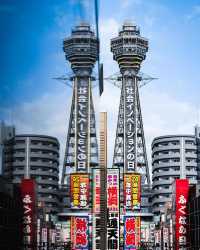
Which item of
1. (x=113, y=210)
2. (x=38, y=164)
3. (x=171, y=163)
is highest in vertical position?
(x=171, y=163)

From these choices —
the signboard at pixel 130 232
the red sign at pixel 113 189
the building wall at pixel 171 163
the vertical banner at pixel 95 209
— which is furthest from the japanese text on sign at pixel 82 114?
the red sign at pixel 113 189

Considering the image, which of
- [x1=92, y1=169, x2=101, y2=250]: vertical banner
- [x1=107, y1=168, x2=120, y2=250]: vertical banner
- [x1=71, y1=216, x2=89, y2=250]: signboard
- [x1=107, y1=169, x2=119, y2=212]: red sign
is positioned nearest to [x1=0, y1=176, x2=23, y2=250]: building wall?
[x1=92, y1=169, x2=101, y2=250]: vertical banner

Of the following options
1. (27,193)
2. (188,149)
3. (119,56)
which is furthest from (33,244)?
(119,56)

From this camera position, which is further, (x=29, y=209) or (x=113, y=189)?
(x=29, y=209)

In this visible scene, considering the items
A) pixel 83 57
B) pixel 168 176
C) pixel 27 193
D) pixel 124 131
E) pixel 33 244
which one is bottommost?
pixel 33 244

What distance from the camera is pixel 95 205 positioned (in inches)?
3332

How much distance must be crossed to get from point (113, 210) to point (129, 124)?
110m

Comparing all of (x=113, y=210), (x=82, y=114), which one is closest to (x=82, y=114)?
(x=82, y=114)

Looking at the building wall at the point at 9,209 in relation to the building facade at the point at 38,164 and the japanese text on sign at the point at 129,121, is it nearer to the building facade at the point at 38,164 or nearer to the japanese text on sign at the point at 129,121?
the building facade at the point at 38,164

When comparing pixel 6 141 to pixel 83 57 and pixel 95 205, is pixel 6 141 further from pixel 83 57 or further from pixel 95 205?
pixel 95 205

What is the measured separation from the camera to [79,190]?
306 ft

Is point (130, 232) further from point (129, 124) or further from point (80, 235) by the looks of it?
point (129, 124)

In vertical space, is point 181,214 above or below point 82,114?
below

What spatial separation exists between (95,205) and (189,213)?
9926 millimetres
